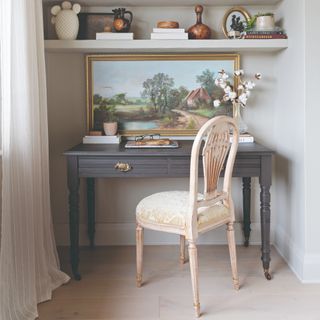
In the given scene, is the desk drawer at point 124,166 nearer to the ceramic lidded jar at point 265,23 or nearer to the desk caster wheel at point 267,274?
the desk caster wheel at point 267,274

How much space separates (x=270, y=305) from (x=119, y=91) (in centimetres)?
170

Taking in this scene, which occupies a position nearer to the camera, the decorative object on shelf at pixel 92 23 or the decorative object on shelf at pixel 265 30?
the decorative object on shelf at pixel 265 30

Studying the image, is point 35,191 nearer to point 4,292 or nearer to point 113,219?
point 4,292

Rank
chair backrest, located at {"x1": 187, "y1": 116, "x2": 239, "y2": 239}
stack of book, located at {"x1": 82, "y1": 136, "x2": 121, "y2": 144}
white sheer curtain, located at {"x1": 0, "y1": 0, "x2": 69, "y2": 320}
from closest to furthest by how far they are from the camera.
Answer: white sheer curtain, located at {"x1": 0, "y1": 0, "x2": 69, "y2": 320} → chair backrest, located at {"x1": 187, "y1": 116, "x2": 239, "y2": 239} → stack of book, located at {"x1": 82, "y1": 136, "x2": 121, "y2": 144}

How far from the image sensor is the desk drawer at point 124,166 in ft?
→ 8.51

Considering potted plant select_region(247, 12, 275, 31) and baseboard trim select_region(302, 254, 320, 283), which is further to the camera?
potted plant select_region(247, 12, 275, 31)

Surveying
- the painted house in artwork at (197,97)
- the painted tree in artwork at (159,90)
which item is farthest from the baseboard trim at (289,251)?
the painted tree in artwork at (159,90)

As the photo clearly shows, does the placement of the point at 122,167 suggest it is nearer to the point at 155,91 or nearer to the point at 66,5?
the point at 155,91

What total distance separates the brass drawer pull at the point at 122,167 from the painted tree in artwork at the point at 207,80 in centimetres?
93

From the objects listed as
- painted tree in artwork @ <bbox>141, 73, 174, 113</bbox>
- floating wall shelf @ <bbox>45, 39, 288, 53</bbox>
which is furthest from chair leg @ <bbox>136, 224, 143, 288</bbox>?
floating wall shelf @ <bbox>45, 39, 288, 53</bbox>

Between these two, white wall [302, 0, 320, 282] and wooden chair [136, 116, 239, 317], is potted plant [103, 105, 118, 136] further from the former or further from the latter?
white wall [302, 0, 320, 282]

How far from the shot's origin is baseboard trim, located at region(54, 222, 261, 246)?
3.31 metres

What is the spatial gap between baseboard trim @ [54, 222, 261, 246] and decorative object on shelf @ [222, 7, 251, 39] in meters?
1.32

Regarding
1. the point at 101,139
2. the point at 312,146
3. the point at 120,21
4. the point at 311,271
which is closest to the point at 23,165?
the point at 101,139
